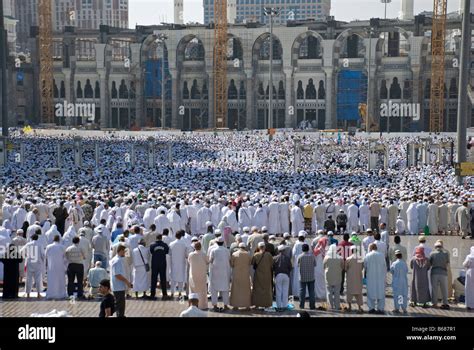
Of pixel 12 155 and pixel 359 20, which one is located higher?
pixel 359 20

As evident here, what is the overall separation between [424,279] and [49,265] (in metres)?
5.84

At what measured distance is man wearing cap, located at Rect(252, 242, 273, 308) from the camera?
12289 mm

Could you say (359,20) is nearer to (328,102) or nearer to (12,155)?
(328,102)

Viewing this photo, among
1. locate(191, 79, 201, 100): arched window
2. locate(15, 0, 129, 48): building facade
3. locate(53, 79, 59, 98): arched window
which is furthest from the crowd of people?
locate(15, 0, 129, 48): building facade

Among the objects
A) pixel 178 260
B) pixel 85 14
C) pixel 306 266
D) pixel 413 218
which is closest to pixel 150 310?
pixel 178 260

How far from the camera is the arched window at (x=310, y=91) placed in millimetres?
80831

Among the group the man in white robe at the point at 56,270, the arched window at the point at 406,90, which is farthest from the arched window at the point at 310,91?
the man in white robe at the point at 56,270

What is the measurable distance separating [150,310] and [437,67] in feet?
220

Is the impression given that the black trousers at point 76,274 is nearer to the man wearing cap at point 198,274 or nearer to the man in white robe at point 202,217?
the man wearing cap at point 198,274

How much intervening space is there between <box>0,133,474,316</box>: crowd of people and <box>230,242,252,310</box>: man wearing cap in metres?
0.02

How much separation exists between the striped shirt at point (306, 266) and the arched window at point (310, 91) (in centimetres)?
6927

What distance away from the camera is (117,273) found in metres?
11.7

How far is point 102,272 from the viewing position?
12148mm
